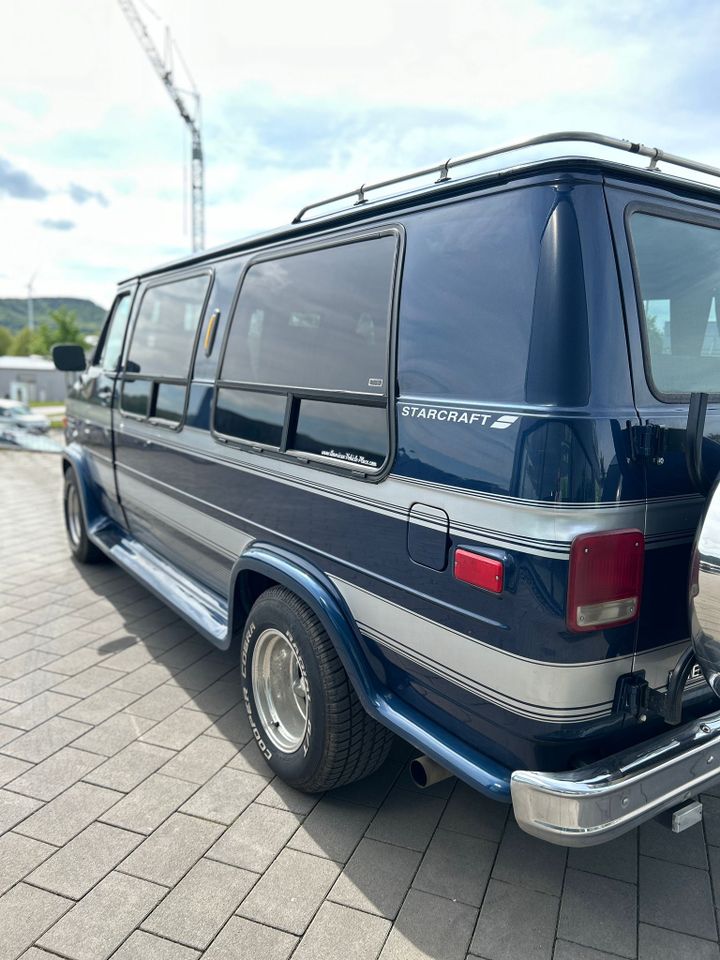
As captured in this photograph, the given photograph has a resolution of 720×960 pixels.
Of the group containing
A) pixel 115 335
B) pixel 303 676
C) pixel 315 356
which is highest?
pixel 115 335

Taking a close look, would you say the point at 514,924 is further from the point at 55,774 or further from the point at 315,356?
the point at 315,356

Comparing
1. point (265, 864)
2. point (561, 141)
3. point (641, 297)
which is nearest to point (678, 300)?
point (641, 297)

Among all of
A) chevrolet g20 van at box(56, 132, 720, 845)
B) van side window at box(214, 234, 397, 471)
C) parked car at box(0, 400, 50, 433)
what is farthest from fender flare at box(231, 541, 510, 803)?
parked car at box(0, 400, 50, 433)

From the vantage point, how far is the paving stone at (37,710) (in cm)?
348

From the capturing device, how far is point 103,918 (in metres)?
2.27

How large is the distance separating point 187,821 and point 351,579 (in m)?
1.18

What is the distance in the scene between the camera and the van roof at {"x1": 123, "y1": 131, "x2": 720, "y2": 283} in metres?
1.92

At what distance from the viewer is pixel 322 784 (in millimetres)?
2773

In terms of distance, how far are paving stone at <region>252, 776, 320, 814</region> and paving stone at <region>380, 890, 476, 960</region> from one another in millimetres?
622

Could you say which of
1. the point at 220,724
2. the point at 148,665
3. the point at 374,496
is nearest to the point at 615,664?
the point at 374,496

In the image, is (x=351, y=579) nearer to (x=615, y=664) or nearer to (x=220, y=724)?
(x=615, y=664)

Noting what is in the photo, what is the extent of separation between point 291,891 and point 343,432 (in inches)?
62.4

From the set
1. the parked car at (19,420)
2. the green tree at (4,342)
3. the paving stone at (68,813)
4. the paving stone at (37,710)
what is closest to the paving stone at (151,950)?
the paving stone at (68,813)

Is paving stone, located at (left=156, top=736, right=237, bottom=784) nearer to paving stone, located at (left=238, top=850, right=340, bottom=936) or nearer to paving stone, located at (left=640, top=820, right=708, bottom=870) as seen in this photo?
paving stone, located at (left=238, top=850, right=340, bottom=936)
